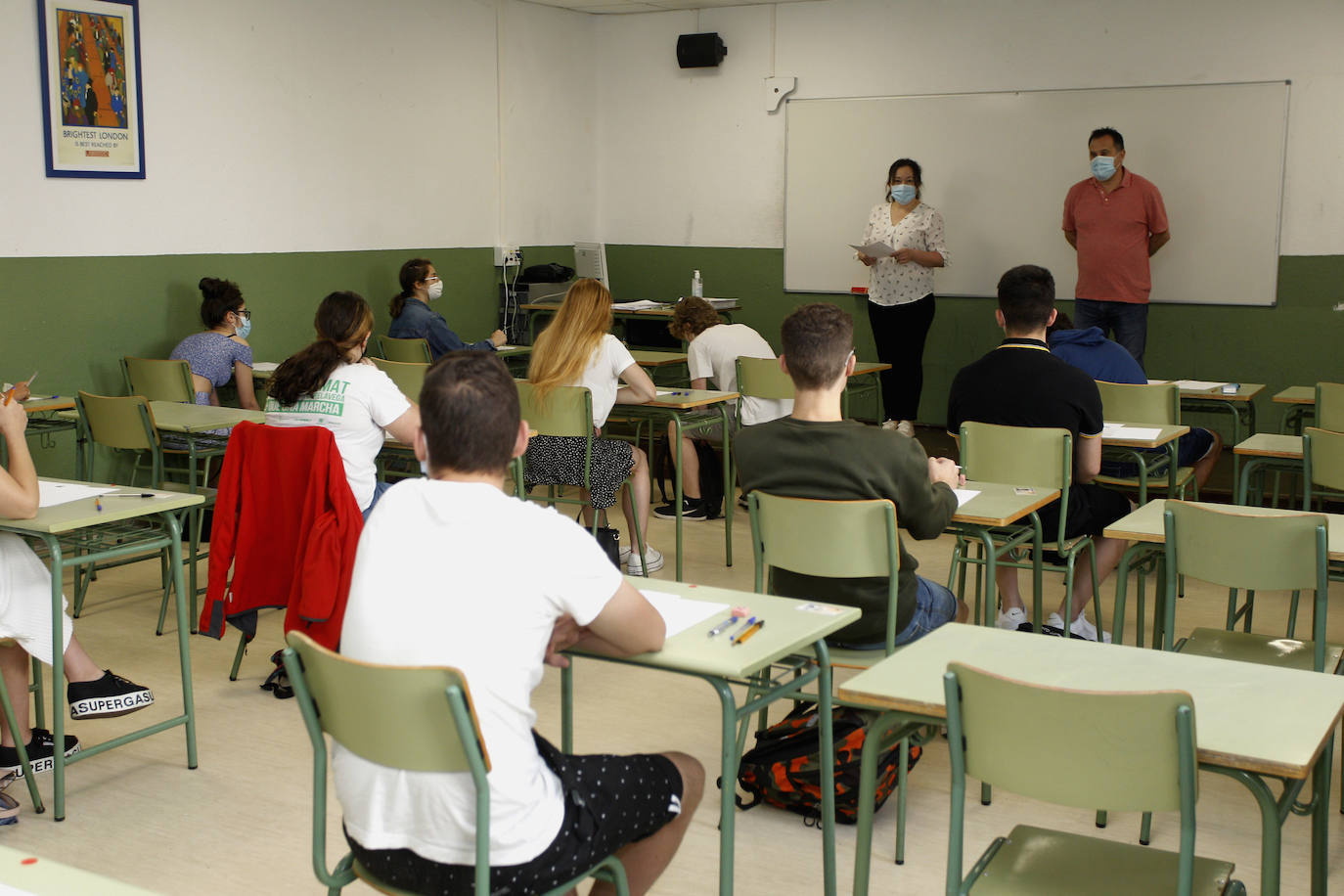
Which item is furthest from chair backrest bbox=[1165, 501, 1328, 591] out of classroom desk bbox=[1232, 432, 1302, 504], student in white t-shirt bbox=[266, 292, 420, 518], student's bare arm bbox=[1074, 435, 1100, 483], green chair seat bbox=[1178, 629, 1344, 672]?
student in white t-shirt bbox=[266, 292, 420, 518]

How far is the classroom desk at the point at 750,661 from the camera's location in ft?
6.64

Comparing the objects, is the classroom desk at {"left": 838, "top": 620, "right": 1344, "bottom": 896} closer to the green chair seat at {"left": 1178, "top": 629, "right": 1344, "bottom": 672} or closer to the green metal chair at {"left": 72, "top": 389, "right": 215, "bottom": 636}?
the green chair seat at {"left": 1178, "top": 629, "right": 1344, "bottom": 672}

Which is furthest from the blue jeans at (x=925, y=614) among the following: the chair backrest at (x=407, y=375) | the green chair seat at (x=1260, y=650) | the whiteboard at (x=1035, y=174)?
the whiteboard at (x=1035, y=174)

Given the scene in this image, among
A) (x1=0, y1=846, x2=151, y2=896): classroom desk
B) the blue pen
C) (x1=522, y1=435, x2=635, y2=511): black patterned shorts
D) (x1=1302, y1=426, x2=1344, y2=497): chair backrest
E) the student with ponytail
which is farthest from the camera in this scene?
the student with ponytail

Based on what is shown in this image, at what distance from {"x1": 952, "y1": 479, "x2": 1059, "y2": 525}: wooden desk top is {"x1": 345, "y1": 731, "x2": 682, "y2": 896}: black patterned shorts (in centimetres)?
131

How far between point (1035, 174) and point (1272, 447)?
3997 millimetres

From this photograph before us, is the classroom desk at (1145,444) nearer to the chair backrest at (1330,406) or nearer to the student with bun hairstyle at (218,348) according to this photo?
the chair backrest at (1330,406)

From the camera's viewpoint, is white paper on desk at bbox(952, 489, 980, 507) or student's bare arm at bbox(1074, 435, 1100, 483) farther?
student's bare arm at bbox(1074, 435, 1100, 483)

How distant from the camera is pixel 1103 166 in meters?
6.89

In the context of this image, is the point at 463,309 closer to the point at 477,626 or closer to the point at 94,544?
the point at 94,544

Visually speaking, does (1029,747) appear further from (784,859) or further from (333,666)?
(784,859)

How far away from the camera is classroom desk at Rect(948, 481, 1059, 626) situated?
10.4ft

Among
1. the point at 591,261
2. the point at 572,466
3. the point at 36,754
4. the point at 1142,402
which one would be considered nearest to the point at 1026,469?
the point at 1142,402

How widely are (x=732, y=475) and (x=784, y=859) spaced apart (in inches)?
122
